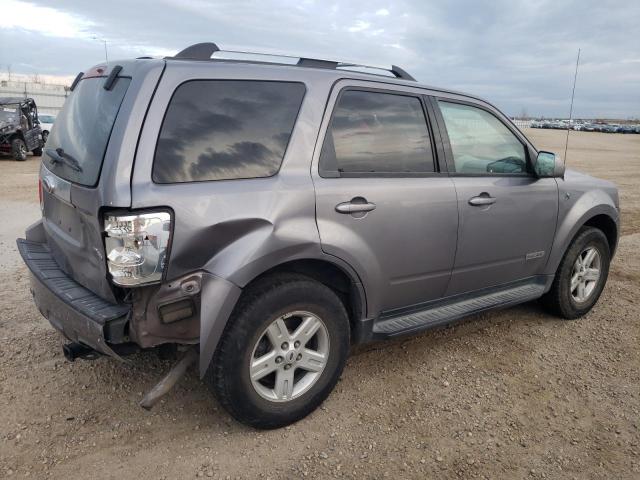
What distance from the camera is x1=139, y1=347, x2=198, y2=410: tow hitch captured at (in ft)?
8.59

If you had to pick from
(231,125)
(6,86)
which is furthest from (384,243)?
(6,86)

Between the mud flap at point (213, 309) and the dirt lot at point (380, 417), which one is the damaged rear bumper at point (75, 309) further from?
the dirt lot at point (380, 417)

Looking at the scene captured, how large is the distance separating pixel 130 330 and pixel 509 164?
2919 millimetres

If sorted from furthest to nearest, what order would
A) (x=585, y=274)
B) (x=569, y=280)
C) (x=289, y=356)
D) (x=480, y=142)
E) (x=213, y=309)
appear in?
1. (x=585, y=274)
2. (x=569, y=280)
3. (x=480, y=142)
4. (x=289, y=356)
5. (x=213, y=309)

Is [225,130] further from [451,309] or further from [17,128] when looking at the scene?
[17,128]

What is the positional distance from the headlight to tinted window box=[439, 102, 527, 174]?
2070 mm

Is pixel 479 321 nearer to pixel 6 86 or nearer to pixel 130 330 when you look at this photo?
pixel 130 330

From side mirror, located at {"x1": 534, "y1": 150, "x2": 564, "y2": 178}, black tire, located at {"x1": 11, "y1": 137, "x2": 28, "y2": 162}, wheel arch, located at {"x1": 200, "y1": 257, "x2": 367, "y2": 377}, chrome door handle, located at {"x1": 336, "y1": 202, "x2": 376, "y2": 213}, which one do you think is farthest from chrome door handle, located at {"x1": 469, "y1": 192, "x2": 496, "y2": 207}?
black tire, located at {"x1": 11, "y1": 137, "x2": 28, "y2": 162}

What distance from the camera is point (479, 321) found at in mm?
4465

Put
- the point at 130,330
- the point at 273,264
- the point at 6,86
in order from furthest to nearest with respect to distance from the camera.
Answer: the point at 6,86 → the point at 273,264 → the point at 130,330

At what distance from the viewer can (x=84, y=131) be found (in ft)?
9.14

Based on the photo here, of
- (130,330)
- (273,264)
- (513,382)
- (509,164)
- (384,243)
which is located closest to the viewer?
(130,330)

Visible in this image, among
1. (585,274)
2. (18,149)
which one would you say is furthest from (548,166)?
(18,149)

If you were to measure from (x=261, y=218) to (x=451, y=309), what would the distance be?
5.51 ft
